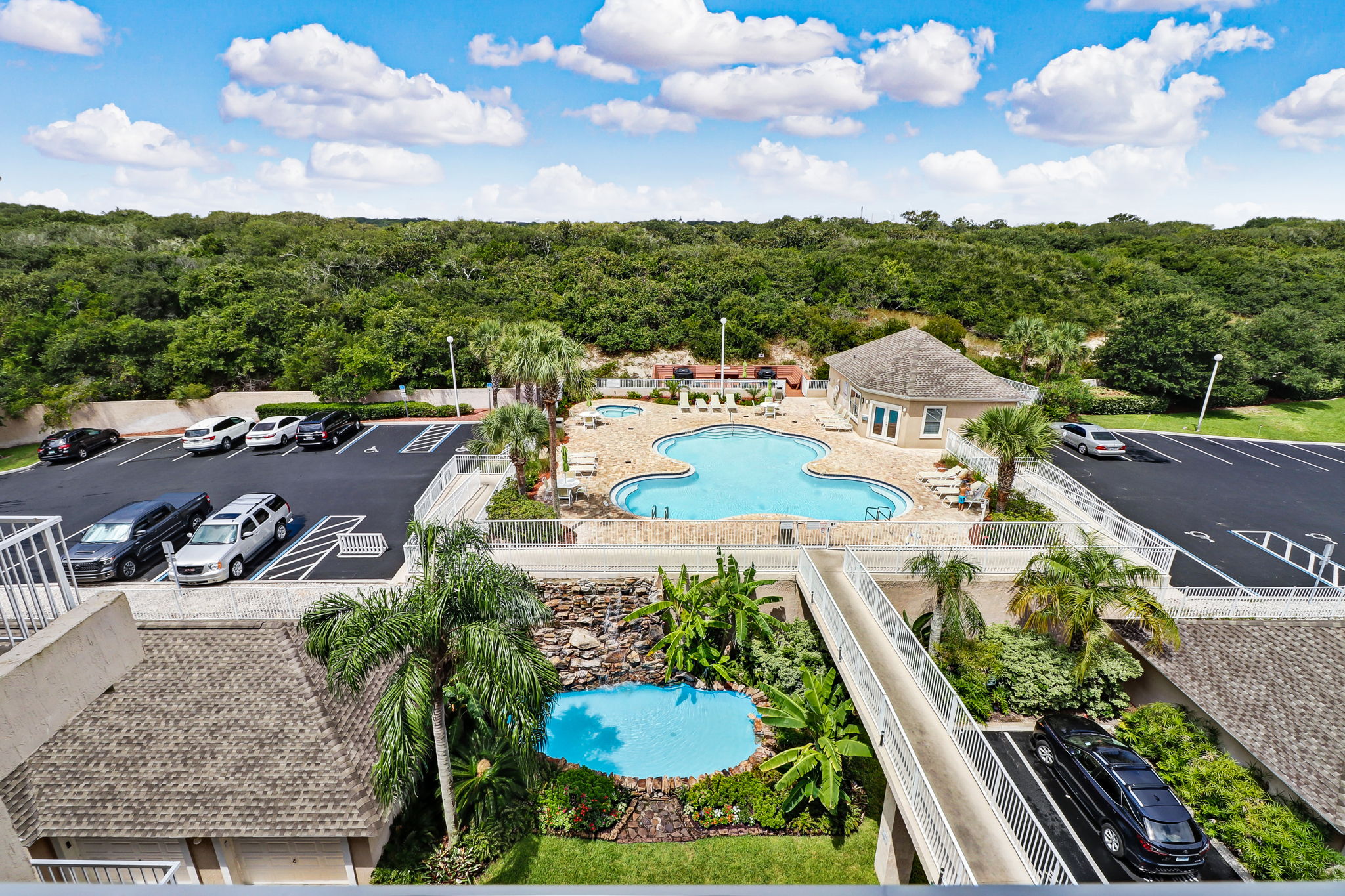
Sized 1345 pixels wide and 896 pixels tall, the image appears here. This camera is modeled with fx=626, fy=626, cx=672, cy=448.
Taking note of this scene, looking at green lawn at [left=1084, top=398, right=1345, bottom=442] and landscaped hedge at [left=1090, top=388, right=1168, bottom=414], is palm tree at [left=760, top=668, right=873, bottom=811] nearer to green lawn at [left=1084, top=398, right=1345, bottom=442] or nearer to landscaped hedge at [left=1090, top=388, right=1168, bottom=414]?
green lawn at [left=1084, top=398, right=1345, bottom=442]

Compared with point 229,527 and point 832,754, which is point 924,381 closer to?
point 832,754

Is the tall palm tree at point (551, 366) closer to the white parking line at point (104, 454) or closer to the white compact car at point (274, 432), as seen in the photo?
the white compact car at point (274, 432)

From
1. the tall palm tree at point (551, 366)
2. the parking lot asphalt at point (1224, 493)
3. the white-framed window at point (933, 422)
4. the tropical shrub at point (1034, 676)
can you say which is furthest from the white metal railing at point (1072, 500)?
the tall palm tree at point (551, 366)

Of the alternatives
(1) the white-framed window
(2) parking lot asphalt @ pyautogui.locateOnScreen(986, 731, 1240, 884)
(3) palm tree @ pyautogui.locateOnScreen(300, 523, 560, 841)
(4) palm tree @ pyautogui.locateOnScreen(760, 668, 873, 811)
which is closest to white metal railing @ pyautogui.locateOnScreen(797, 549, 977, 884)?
(4) palm tree @ pyautogui.locateOnScreen(760, 668, 873, 811)

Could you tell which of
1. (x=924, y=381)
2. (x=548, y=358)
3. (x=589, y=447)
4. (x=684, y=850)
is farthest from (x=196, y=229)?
(x=684, y=850)

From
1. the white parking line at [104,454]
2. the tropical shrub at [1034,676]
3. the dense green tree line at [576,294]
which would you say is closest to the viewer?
the tropical shrub at [1034,676]
